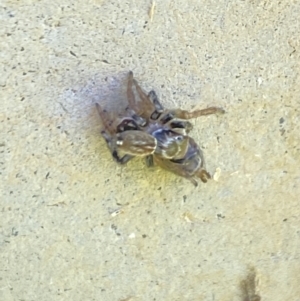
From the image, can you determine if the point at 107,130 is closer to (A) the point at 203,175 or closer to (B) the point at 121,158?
(B) the point at 121,158

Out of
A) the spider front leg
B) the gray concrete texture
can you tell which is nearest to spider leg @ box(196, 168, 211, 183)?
the gray concrete texture

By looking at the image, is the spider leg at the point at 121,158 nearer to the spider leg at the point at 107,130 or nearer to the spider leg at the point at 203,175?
the spider leg at the point at 107,130

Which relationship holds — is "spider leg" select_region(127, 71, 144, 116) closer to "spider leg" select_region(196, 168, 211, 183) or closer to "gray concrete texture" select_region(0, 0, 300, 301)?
"gray concrete texture" select_region(0, 0, 300, 301)

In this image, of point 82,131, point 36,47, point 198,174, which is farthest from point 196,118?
point 36,47

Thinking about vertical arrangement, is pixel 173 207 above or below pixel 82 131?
below

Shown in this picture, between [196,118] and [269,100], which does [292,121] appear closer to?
[269,100]

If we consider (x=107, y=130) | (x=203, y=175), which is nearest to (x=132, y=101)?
(x=107, y=130)

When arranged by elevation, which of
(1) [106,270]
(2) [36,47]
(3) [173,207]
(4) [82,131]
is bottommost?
→ (1) [106,270]

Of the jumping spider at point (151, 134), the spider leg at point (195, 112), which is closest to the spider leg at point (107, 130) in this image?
the jumping spider at point (151, 134)
